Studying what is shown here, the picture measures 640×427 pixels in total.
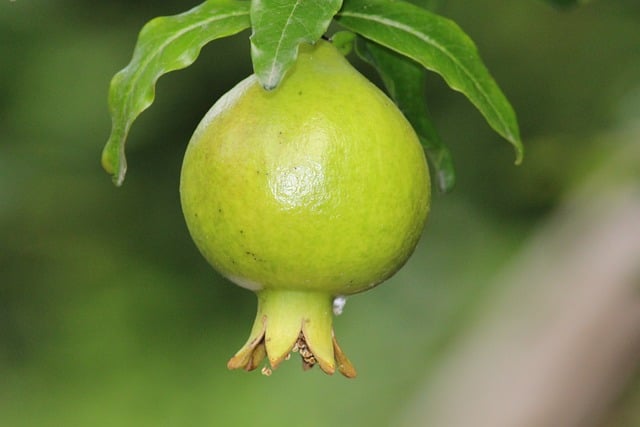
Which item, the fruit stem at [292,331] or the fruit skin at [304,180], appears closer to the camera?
the fruit skin at [304,180]

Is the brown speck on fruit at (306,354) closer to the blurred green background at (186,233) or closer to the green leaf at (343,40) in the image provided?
the green leaf at (343,40)

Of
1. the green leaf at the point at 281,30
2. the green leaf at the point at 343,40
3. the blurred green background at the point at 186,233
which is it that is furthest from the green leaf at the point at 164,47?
the blurred green background at the point at 186,233

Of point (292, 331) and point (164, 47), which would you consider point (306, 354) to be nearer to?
point (292, 331)

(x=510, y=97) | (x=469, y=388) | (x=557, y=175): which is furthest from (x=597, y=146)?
(x=469, y=388)

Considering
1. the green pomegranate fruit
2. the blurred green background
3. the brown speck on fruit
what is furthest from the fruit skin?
the blurred green background

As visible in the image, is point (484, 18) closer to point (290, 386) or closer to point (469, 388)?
point (469, 388)

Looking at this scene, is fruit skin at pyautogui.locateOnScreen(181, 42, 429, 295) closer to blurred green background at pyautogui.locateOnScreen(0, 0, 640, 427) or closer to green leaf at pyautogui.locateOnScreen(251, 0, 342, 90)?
green leaf at pyautogui.locateOnScreen(251, 0, 342, 90)
